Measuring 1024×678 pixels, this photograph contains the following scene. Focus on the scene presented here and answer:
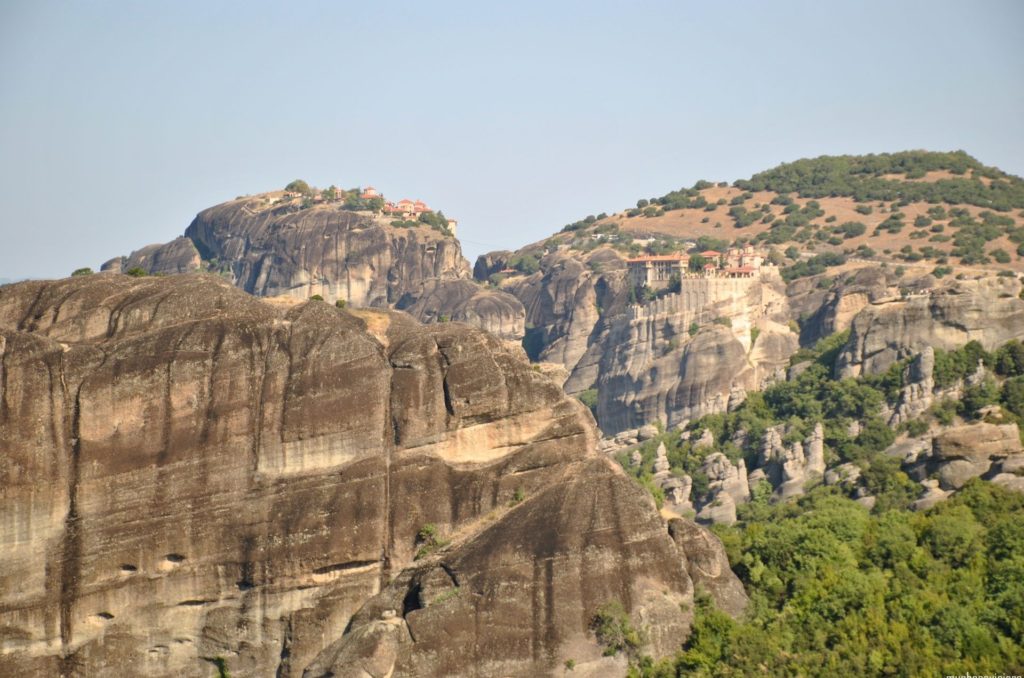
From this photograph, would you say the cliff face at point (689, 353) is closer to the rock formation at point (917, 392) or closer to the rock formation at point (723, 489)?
the rock formation at point (723, 489)

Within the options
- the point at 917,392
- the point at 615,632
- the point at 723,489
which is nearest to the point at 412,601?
the point at 615,632

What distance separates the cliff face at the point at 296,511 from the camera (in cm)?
6712

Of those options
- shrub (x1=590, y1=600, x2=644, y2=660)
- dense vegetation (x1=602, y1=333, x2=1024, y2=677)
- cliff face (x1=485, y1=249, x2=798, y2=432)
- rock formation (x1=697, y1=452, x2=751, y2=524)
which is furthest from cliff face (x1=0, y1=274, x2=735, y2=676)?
cliff face (x1=485, y1=249, x2=798, y2=432)

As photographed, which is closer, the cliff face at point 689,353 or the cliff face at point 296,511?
the cliff face at point 296,511

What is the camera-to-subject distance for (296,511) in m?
69.2

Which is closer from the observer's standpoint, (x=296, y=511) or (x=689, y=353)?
(x=296, y=511)

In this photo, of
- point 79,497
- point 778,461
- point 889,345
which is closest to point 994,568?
point 79,497

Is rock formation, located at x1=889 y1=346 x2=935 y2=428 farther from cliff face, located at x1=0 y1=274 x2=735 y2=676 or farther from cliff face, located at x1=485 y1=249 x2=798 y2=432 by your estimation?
cliff face, located at x1=0 y1=274 x2=735 y2=676

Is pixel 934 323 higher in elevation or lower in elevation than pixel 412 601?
higher

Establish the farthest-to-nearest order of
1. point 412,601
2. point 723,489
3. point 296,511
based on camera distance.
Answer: point 723,489, point 296,511, point 412,601

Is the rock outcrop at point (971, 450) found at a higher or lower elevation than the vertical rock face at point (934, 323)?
lower

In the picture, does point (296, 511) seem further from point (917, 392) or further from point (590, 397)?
point (590, 397)

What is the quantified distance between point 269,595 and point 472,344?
11.0 metres

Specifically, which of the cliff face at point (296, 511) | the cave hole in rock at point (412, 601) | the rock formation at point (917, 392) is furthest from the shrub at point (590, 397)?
the cave hole in rock at point (412, 601)
